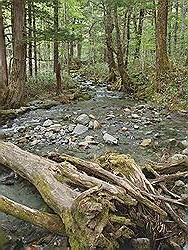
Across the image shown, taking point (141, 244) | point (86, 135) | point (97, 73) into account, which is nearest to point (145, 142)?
point (86, 135)

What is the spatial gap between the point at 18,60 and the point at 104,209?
8452 mm

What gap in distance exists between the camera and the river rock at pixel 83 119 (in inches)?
357

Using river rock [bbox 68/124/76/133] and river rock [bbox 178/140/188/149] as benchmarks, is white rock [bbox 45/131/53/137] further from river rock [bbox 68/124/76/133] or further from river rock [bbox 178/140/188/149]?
river rock [bbox 178/140/188/149]

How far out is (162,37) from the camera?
1208cm

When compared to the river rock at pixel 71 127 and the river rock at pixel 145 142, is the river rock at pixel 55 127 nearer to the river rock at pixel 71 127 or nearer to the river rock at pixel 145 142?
the river rock at pixel 71 127

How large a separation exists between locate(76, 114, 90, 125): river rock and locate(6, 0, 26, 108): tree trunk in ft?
8.80

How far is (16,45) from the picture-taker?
11.2 meters

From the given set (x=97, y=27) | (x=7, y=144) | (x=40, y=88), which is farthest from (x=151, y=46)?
(x=7, y=144)

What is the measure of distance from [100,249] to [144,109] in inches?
279

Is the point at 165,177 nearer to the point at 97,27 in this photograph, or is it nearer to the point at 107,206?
the point at 107,206

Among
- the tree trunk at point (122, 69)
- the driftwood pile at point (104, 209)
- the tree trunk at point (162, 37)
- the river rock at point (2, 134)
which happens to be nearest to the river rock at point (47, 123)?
the river rock at point (2, 134)

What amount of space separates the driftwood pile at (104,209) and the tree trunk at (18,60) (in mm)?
6750

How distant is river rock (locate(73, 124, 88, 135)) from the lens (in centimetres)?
830

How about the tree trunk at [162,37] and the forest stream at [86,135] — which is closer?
the forest stream at [86,135]
